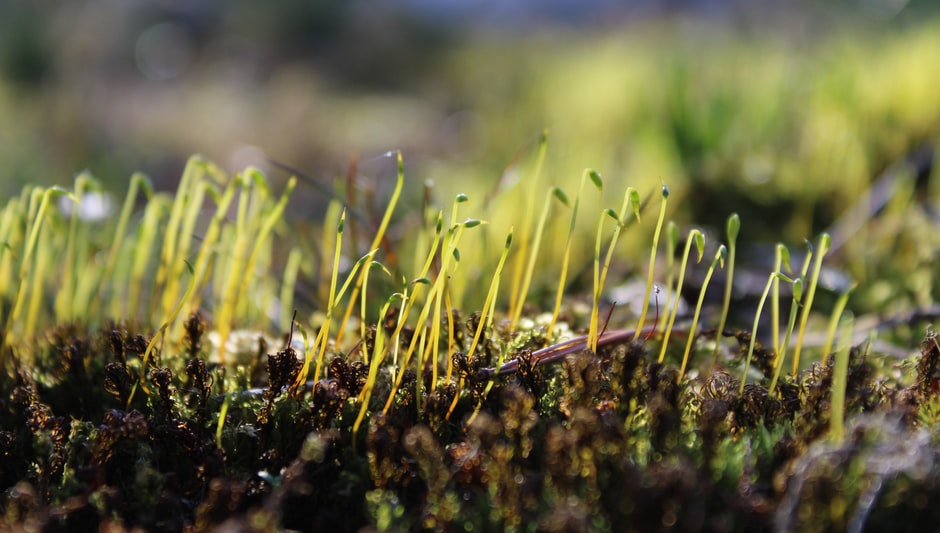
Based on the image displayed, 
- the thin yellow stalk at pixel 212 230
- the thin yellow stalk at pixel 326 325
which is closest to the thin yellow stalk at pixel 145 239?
the thin yellow stalk at pixel 212 230

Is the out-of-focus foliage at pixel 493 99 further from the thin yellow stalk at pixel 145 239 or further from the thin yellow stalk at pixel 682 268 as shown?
the thin yellow stalk at pixel 682 268

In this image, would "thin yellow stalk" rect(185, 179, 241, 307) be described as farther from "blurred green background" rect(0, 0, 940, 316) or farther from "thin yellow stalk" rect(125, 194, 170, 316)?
"blurred green background" rect(0, 0, 940, 316)

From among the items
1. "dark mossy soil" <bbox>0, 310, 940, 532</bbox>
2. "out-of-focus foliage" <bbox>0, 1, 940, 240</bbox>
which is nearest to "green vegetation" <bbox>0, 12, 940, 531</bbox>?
"dark mossy soil" <bbox>0, 310, 940, 532</bbox>

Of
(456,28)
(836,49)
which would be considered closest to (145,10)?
(456,28)

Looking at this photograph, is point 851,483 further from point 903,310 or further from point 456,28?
point 456,28

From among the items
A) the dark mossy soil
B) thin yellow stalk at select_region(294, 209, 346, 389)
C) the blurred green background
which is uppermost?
the blurred green background

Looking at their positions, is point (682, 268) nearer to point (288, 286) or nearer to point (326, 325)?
point (326, 325)

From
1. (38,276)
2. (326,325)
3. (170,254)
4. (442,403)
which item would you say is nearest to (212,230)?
(170,254)
